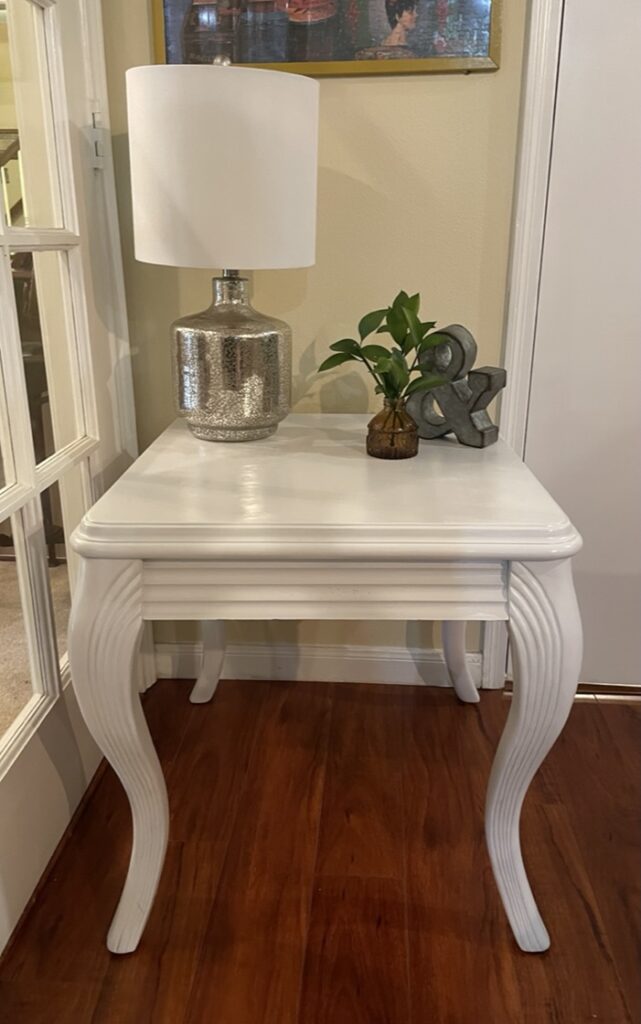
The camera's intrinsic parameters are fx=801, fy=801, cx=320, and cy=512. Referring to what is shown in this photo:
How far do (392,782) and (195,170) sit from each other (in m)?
1.10

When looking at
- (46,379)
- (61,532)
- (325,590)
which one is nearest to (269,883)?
(325,590)

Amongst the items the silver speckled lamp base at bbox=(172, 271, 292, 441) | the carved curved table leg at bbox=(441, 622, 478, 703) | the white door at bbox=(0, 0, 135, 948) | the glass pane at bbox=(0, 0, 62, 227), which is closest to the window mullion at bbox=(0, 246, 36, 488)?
the white door at bbox=(0, 0, 135, 948)

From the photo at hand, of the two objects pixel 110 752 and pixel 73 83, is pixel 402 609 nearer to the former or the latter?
pixel 110 752

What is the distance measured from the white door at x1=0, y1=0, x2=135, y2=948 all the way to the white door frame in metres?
0.74

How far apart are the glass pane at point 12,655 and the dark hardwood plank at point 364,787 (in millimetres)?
552

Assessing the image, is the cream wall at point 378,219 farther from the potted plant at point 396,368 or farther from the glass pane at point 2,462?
the glass pane at point 2,462

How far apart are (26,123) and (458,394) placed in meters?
0.78

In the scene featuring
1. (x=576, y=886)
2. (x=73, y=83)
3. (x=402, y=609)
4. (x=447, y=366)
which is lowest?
(x=576, y=886)

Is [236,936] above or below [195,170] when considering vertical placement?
below

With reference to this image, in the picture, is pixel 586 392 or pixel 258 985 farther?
pixel 586 392

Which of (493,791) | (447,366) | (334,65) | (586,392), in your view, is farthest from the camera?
(586,392)

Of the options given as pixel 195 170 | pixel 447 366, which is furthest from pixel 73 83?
pixel 447 366

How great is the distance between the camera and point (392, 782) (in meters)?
1.50

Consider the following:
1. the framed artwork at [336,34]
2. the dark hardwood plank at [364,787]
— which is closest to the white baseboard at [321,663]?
the dark hardwood plank at [364,787]
